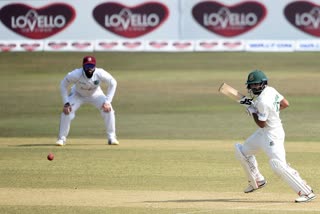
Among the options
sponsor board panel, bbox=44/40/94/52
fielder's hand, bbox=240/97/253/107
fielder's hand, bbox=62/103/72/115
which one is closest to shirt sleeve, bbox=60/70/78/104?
fielder's hand, bbox=62/103/72/115

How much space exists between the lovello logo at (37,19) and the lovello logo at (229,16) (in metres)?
4.54

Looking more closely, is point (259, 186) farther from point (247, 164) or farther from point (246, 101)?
point (246, 101)

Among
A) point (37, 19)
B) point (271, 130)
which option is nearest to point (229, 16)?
point (37, 19)

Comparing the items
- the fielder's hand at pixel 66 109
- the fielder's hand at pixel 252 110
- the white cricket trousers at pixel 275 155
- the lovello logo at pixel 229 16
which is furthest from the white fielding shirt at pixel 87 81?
the lovello logo at pixel 229 16

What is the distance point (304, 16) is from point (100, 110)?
59.0 ft

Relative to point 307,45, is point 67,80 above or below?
below

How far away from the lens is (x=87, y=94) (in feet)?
60.2

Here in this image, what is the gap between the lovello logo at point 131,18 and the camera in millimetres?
36094

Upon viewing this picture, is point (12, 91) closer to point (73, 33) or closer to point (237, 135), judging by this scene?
point (73, 33)

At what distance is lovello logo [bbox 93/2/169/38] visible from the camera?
3609 cm

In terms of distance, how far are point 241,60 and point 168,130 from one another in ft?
47.6

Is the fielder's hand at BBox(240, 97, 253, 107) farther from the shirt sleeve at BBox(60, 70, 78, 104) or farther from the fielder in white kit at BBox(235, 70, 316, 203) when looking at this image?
the shirt sleeve at BBox(60, 70, 78, 104)

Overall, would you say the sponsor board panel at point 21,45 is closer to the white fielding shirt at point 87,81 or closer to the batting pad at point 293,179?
the white fielding shirt at point 87,81

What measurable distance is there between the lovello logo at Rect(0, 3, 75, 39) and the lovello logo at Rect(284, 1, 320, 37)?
24.5ft
